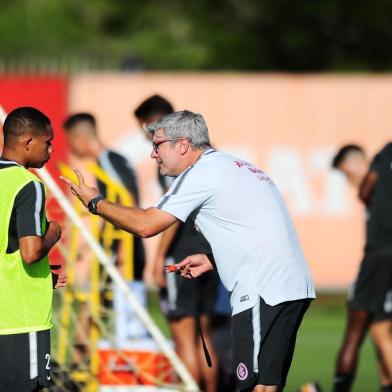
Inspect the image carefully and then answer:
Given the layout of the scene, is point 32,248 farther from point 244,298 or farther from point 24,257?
point 244,298

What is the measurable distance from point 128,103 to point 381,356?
8719 mm

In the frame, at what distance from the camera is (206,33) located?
3102 centimetres

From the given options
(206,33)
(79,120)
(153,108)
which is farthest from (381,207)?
(206,33)

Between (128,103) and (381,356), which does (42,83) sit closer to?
(128,103)

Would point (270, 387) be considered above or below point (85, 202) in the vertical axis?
below

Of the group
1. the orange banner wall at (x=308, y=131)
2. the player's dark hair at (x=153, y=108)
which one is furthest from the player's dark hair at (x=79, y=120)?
the orange banner wall at (x=308, y=131)

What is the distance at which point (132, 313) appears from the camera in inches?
396

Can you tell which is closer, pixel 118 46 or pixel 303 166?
pixel 303 166

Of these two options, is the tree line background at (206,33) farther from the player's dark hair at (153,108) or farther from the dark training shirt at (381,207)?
the player's dark hair at (153,108)

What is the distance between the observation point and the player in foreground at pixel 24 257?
6.74 m

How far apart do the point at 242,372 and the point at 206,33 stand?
24.1 metres

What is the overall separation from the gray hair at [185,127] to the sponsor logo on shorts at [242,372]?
1.20 meters

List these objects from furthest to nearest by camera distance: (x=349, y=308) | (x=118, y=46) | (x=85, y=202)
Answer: (x=118, y=46)
(x=349, y=308)
(x=85, y=202)

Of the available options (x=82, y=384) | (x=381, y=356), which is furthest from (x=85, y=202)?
(x=381, y=356)
